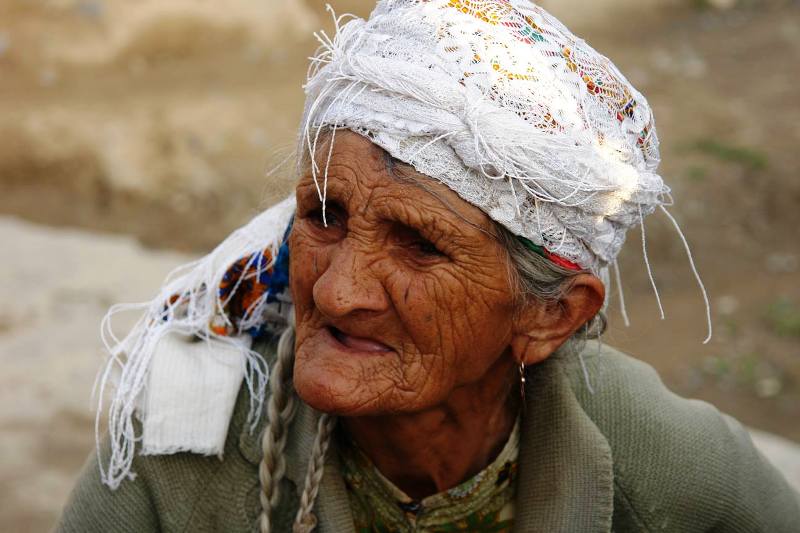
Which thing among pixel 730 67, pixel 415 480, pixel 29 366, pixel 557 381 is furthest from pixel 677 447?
pixel 730 67

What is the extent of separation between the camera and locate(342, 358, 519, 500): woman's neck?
2527mm

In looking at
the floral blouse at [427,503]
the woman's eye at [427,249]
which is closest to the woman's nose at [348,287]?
the woman's eye at [427,249]

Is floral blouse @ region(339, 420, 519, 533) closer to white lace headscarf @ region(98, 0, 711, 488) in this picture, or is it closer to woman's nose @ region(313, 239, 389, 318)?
white lace headscarf @ region(98, 0, 711, 488)

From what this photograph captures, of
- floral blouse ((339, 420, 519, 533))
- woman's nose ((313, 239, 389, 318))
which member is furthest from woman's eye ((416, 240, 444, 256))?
floral blouse ((339, 420, 519, 533))

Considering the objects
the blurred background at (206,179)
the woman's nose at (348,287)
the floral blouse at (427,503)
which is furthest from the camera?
the blurred background at (206,179)

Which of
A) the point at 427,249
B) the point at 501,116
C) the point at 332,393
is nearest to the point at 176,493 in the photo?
the point at 332,393

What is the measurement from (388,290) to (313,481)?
60 centimetres

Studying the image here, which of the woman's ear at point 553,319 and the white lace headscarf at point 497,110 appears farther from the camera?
the woman's ear at point 553,319

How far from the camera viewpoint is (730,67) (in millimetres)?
9852

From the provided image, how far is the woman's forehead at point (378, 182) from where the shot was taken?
7.17 feet

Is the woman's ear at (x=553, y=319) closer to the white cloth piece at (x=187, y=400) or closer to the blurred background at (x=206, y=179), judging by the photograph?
the white cloth piece at (x=187, y=400)

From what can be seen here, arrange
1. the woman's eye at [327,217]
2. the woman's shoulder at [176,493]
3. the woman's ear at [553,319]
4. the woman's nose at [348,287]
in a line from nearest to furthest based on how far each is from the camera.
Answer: the woman's nose at [348,287]
the woman's eye at [327,217]
the woman's ear at [553,319]
the woman's shoulder at [176,493]

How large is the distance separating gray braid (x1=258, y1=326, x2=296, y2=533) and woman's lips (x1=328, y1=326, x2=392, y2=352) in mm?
335

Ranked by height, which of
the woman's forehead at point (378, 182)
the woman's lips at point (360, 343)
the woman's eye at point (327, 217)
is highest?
the woman's forehead at point (378, 182)
